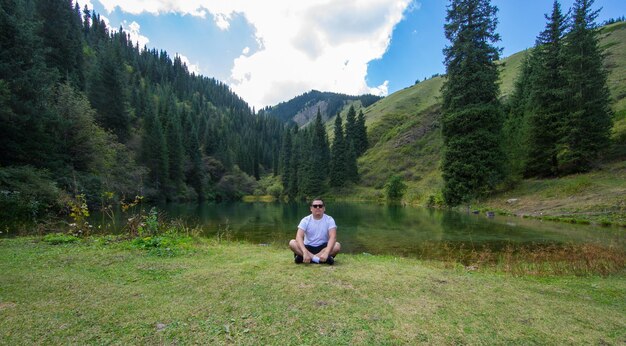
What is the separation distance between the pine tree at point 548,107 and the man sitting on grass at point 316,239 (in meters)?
31.7

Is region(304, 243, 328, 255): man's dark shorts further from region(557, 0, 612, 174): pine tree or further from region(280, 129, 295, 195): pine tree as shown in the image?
region(280, 129, 295, 195): pine tree

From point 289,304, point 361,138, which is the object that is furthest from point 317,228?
point 361,138

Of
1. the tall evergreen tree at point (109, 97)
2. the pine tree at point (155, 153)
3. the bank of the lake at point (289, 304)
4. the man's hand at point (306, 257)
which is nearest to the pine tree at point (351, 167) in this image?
the pine tree at point (155, 153)

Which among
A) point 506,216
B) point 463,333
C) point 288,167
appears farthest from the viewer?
point 288,167

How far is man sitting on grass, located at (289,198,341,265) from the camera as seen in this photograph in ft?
26.0

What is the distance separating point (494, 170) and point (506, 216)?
5915mm

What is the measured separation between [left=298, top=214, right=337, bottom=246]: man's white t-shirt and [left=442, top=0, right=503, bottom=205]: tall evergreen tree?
26.7m

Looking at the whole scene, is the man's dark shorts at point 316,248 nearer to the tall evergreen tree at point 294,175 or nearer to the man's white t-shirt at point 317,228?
the man's white t-shirt at point 317,228

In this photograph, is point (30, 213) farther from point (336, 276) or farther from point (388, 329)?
point (388, 329)

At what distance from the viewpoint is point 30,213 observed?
48.9ft

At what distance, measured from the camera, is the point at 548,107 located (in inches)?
1227

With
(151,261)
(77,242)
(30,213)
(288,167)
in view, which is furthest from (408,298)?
(288,167)

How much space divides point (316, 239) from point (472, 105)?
28803 millimetres

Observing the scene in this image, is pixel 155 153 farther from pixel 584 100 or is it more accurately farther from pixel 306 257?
pixel 584 100
